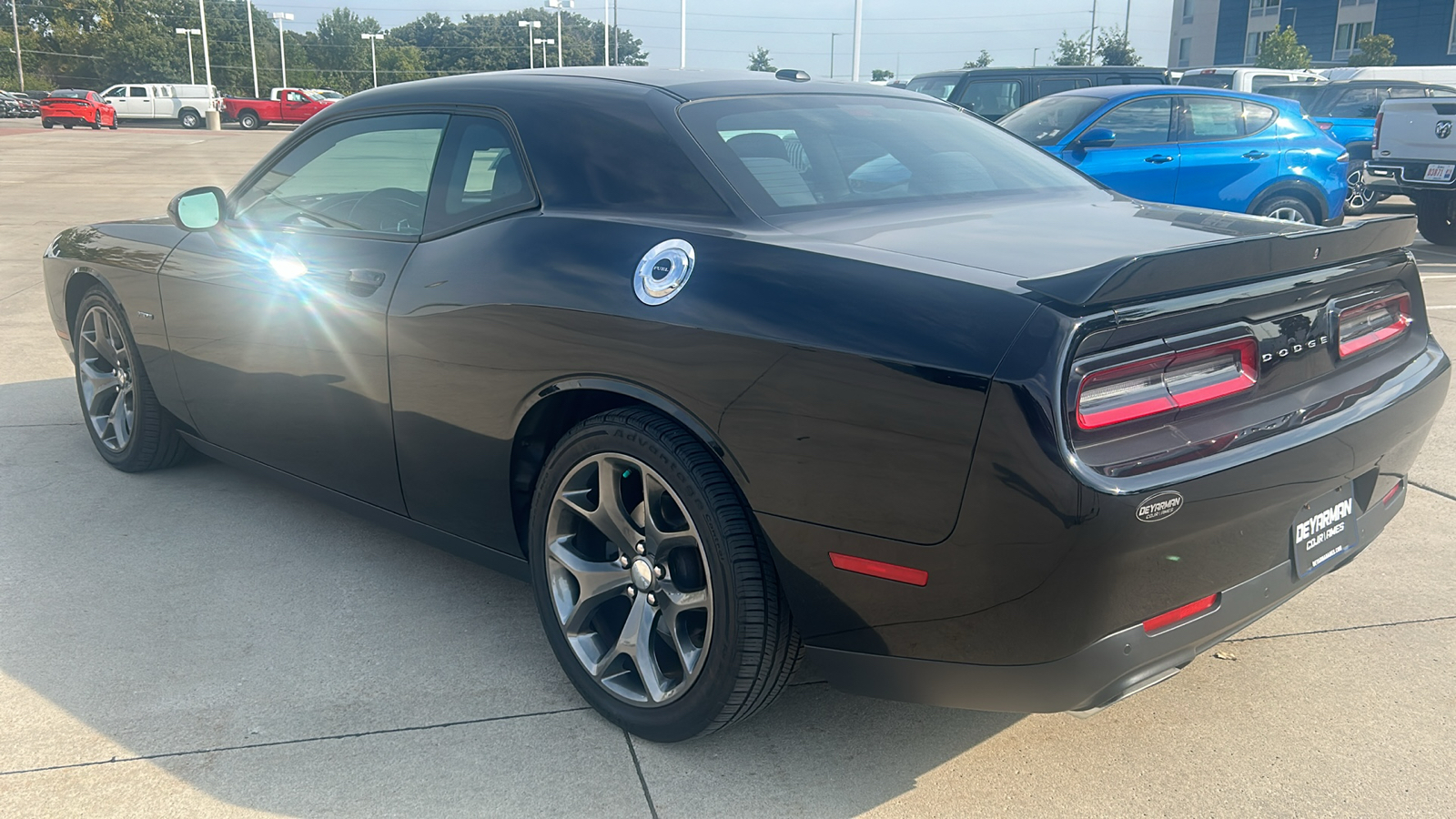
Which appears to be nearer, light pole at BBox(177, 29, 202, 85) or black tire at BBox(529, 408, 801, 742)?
black tire at BBox(529, 408, 801, 742)

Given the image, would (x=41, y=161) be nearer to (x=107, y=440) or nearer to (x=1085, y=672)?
(x=107, y=440)

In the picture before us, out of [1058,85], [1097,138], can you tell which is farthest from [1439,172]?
[1097,138]

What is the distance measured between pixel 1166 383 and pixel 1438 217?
12071 mm

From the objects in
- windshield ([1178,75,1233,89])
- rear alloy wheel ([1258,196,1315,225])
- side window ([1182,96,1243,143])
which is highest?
windshield ([1178,75,1233,89])

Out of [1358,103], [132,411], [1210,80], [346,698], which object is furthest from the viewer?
[1358,103]

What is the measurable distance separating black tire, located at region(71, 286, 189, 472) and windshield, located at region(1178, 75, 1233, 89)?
15009 mm

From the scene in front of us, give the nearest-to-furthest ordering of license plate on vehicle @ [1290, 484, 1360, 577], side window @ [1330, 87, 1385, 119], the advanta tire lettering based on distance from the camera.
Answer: the advanta tire lettering, license plate on vehicle @ [1290, 484, 1360, 577], side window @ [1330, 87, 1385, 119]

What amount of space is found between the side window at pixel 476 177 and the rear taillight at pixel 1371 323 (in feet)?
6.41

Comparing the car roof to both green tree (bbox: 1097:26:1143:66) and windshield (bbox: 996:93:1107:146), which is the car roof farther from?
green tree (bbox: 1097:26:1143:66)

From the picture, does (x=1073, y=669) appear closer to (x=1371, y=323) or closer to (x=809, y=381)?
(x=809, y=381)

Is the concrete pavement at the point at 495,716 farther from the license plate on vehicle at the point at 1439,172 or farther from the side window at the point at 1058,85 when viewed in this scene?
the side window at the point at 1058,85

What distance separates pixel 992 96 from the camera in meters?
13.6

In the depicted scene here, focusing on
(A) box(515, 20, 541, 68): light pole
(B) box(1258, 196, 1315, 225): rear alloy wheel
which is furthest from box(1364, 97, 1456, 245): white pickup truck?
(A) box(515, 20, 541, 68): light pole

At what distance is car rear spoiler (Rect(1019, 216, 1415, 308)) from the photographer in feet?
6.59
